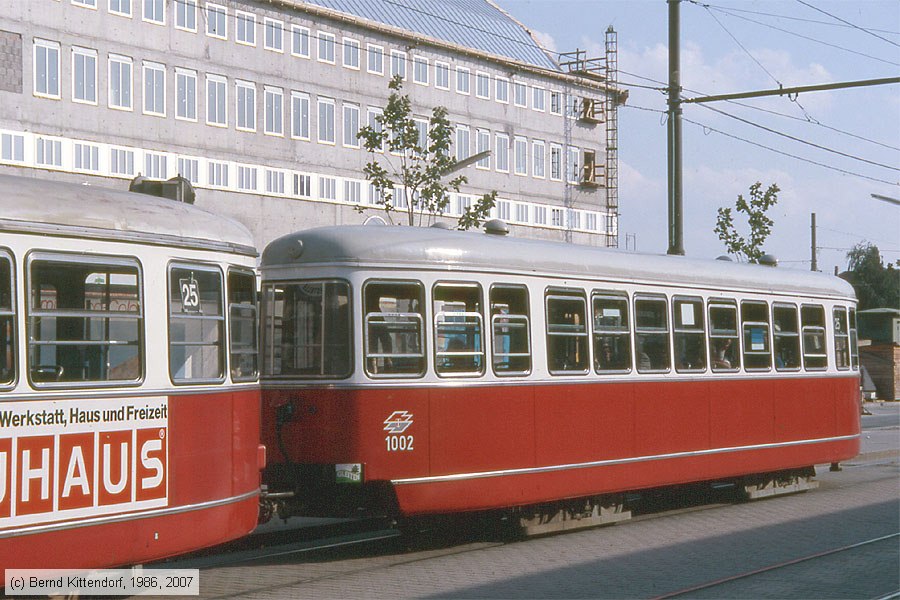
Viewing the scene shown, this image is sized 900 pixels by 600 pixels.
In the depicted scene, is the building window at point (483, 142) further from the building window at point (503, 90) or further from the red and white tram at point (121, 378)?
the red and white tram at point (121, 378)

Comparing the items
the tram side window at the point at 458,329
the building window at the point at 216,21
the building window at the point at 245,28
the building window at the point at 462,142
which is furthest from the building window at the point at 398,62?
the tram side window at the point at 458,329

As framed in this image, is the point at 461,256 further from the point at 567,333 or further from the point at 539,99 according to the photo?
the point at 539,99

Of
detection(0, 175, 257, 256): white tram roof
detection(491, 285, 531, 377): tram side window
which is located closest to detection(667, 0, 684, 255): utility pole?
detection(491, 285, 531, 377): tram side window

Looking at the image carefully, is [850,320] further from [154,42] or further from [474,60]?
[474,60]

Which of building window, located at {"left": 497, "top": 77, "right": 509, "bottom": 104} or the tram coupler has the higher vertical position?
building window, located at {"left": 497, "top": 77, "right": 509, "bottom": 104}

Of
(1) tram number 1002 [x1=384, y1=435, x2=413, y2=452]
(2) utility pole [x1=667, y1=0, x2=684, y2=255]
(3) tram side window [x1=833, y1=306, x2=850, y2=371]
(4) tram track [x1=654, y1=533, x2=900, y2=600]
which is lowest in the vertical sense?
(4) tram track [x1=654, y1=533, x2=900, y2=600]

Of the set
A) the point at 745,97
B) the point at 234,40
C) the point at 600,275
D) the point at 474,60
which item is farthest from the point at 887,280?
the point at 600,275

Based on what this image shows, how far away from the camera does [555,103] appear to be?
69875 millimetres

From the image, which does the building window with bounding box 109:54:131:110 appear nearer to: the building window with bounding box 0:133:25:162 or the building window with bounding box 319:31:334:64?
the building window with bounding box 0:133:25:162

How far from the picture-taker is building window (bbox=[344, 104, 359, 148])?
57719 mm

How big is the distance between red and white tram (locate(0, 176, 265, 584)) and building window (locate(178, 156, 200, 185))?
4030 centimetres

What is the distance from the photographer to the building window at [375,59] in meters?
58.5

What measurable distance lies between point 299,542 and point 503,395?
8.89 feet

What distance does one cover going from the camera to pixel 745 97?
2170 centimetres
